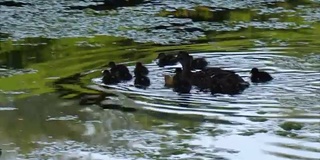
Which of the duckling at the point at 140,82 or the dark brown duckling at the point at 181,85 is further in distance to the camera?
the duckling at the point at 140,82

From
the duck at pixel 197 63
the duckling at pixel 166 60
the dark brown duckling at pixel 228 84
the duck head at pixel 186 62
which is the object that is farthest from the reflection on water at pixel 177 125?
the duckling at pixel 166 60

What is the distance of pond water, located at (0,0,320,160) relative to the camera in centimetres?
823

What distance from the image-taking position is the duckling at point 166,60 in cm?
1214

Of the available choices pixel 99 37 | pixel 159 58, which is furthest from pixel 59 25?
pixel 159 58

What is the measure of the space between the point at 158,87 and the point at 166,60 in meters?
1.40

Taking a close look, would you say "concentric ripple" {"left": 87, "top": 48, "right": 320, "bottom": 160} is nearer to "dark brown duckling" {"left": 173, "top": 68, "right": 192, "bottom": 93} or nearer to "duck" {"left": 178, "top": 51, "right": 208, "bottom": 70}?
"dark brown duckling" {"left": 173, "top": 68, "right": 192, "bottom": 93}

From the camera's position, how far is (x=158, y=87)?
10.8 m

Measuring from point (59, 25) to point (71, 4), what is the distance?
282cm

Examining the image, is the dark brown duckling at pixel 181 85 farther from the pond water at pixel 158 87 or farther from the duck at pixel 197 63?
the duck at pixel 197 63

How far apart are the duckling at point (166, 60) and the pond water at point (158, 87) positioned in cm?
15

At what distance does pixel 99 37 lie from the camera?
574 inches

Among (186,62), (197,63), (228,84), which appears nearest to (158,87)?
(186,62)

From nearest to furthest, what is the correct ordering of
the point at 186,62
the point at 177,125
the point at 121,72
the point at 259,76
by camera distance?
the point at 177,125
the point at 259,76
the point at 121,72
the point at 186,62

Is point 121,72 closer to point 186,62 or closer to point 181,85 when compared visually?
point 186,62
